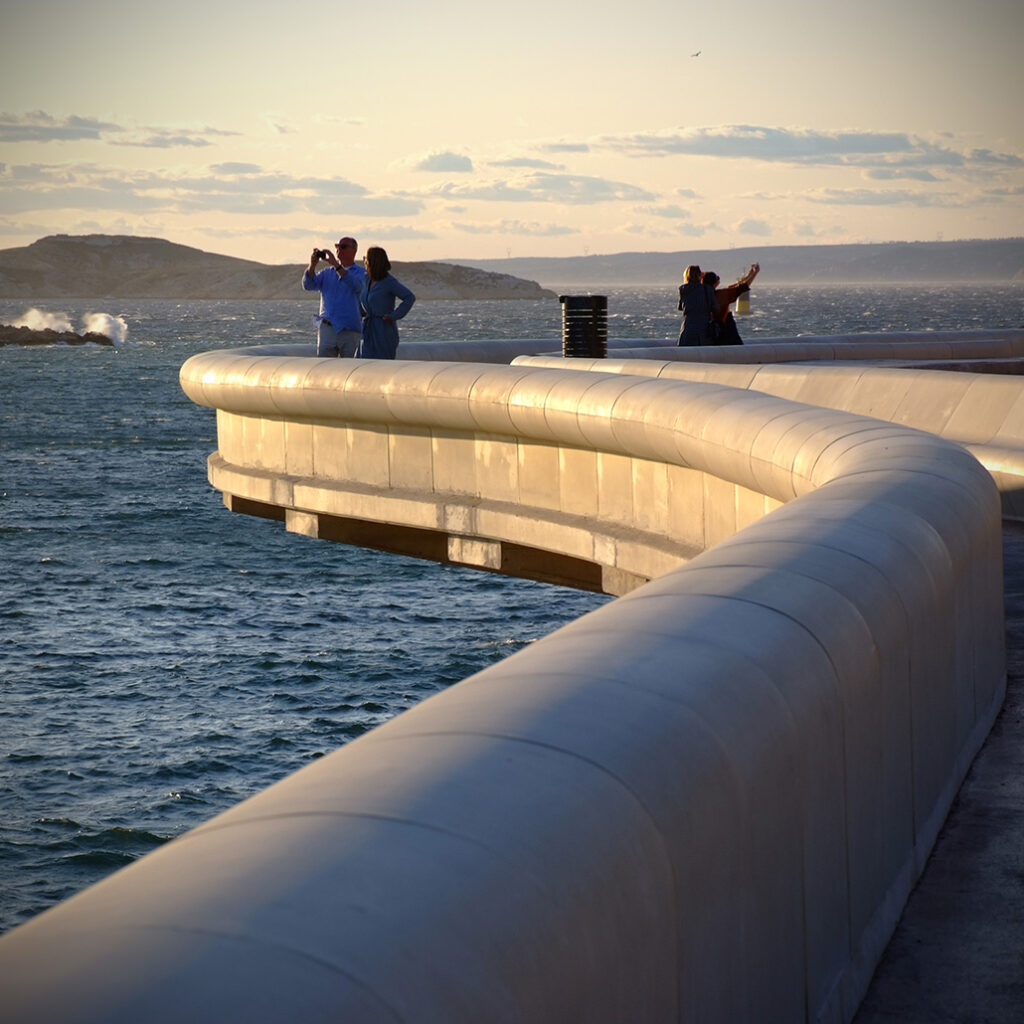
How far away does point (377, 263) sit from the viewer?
496 inches

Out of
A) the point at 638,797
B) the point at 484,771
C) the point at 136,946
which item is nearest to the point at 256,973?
the point at 136,946

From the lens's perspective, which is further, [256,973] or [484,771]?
[484,771]

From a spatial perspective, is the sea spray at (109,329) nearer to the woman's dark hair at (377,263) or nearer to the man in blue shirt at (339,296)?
the man in blue shirt at (339,296)

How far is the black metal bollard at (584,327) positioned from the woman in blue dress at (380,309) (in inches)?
149

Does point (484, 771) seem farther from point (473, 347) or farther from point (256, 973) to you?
point (473, 347)

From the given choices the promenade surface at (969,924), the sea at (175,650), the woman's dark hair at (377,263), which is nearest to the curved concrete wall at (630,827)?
the promenade surface at (969,924)

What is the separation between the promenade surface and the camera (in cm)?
315

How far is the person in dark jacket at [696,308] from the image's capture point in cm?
1672

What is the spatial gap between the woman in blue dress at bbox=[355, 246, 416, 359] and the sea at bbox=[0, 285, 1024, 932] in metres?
5.32

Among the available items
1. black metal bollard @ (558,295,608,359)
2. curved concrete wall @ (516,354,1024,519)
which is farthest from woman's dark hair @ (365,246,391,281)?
black metal bollard @ (558,295,608,359)

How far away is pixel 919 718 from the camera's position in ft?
12.9

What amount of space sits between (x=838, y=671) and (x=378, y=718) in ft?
54.4

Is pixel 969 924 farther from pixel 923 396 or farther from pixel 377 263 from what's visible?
pixel 377 263

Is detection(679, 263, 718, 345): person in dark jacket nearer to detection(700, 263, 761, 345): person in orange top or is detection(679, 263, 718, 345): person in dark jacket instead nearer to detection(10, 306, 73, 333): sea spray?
detection(700, 263, 761, 345): person in orange top
